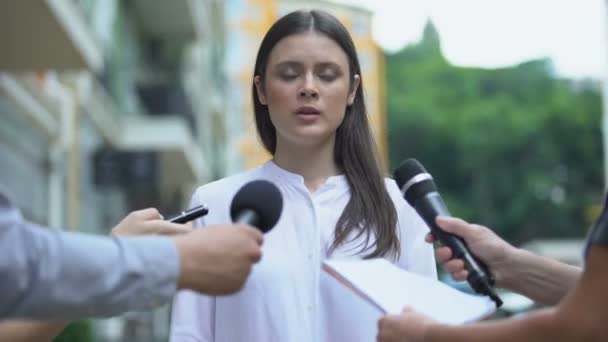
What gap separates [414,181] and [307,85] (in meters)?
0.59

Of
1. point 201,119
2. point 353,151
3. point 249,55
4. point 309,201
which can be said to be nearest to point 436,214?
→ point 309,201

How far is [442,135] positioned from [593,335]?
→ 203ft

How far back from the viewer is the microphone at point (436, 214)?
9.67ft

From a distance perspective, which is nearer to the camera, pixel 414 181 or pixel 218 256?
pixel 218 256

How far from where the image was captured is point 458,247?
118 inches

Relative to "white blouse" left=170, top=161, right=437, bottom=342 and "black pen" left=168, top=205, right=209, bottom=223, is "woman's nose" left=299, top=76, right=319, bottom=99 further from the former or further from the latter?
"black pen" left=168, top=205, right=209, bottom=223

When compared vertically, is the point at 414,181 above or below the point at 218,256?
above

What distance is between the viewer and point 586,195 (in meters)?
59.2

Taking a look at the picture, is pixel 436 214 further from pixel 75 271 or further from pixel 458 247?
pixel 75 271

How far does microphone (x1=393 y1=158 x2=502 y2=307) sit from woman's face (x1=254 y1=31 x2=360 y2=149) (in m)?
0.50

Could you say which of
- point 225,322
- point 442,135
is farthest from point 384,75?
point 225,322

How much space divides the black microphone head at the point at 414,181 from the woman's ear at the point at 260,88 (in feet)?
2.38

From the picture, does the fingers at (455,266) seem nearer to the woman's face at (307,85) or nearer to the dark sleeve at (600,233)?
the dark sleeve at (600,233)

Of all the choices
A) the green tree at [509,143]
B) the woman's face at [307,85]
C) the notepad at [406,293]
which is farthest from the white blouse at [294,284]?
the green tree at [509,143]
